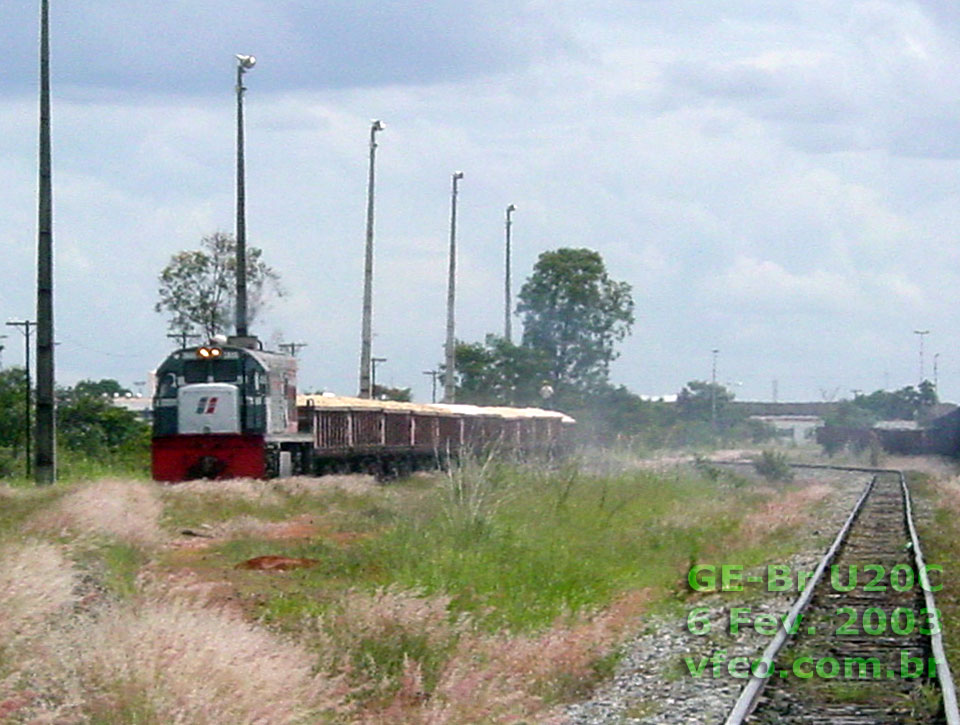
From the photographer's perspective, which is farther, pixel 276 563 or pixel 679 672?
pixel 276 563

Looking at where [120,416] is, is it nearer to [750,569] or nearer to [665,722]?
[750,569]

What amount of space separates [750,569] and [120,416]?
3433 centimetres

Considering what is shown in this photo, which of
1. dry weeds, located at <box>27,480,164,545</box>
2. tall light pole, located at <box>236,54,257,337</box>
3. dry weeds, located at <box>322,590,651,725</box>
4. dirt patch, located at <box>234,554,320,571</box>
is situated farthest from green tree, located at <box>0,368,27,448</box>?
dry weeds, located at <box>322,590,651,725</box>

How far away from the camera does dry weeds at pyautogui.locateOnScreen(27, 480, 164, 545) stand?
1831cm

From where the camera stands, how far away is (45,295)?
2719 cm

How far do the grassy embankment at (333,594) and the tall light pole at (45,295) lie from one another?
207cm

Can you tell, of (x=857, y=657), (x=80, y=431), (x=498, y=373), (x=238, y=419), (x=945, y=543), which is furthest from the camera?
(x=498, y=373)

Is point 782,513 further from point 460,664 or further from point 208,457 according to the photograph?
point 460,664

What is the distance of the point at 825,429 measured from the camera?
98562 mm

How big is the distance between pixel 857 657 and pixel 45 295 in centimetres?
1857

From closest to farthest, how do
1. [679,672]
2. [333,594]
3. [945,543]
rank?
[679,672]
[333,594]
[945,543]

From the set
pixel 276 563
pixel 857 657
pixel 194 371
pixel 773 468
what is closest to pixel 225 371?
pixel 194 371

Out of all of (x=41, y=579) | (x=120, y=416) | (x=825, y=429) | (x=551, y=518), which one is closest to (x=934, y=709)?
(x=41, y=579)

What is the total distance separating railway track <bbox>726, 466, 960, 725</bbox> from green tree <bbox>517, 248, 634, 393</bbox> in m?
60.0
